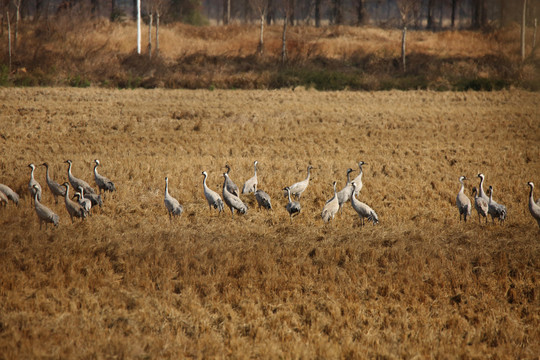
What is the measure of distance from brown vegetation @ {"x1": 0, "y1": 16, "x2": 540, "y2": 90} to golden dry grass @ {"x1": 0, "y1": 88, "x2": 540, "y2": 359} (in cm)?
1499

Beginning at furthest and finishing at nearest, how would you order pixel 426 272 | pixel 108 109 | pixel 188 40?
pixel 188 40
pixel 108 109
pixel 426 272

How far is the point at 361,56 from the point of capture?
128 ft

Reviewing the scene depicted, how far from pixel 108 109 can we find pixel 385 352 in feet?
64.5

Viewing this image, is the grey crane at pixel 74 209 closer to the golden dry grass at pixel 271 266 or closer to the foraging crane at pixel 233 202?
the golden dry grass at pixel 271 266

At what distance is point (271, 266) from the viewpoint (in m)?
8.54

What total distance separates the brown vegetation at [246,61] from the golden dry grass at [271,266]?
14987 mm

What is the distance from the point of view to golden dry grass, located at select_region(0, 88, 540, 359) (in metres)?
6.73

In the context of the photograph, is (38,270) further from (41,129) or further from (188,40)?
(188,40)

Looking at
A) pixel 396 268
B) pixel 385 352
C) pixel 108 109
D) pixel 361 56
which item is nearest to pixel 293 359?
pixel 385 352

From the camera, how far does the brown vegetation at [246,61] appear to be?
31.9 meters

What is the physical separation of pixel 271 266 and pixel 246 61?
30.4 m

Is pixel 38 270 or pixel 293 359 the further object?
pixel 38 270

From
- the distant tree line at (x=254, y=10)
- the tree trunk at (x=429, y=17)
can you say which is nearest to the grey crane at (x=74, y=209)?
the distant tree line at (x=254, y=10)

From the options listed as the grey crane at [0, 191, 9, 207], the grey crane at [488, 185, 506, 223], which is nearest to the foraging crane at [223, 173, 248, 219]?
the grey crane at [0, 191, 9, 207]
